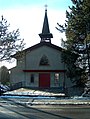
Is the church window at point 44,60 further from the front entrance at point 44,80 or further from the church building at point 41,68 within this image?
the front entrance at point 44,80

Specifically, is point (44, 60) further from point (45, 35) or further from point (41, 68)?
point (45, 35)

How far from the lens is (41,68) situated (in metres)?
49.3

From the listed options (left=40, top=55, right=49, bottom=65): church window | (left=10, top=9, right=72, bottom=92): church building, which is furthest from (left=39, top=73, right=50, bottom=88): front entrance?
(left=40, top=55, right=49, bottom=65): church window

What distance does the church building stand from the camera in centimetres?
4912

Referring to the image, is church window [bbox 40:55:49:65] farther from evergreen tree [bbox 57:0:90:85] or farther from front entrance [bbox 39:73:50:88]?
evergreen tree [bbox 57:0:90:85]

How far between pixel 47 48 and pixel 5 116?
113 feet

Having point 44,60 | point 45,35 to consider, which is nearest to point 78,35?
point 44,60

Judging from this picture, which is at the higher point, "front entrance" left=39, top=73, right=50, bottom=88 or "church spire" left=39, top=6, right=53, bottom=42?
"church spire" left=39, top=6, right=53, bottom=42

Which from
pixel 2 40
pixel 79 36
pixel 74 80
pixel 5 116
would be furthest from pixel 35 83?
pixel 5 116

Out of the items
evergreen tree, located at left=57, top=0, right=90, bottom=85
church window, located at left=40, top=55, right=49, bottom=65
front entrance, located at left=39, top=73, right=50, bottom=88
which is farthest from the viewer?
church window, located at left=40, top=55, right=49, bottom=65

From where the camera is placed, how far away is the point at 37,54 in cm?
4975

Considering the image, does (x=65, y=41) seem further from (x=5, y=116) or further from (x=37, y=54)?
(x=5, y=116)

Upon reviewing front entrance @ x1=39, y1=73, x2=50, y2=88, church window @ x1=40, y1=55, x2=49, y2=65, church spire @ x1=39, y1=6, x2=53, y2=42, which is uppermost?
church spire @ x1=39, y1=6, x2=53, y2=42

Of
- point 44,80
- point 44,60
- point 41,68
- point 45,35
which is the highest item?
point 45,35
